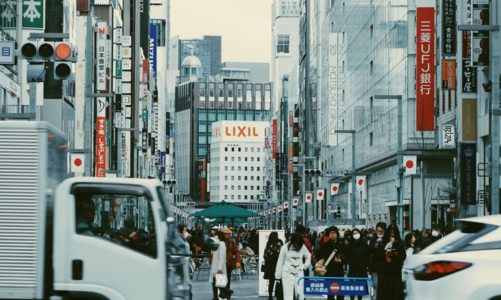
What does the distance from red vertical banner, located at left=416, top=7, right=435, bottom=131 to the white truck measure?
39.9 metres

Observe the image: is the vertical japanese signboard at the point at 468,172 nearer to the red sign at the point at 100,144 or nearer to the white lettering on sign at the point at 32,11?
the white lettering on sign at the point at 32,11

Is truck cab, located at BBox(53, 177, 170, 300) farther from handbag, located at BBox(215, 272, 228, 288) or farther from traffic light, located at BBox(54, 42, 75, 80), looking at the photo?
traffic light, located at BBox(54, 42, 75, 80)

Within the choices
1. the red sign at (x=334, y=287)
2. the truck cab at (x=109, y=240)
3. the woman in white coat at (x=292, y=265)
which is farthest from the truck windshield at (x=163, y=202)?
the woman in white coat at (x=292, y=265)

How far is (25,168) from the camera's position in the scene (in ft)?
43.1

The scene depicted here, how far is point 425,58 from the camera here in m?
53.0

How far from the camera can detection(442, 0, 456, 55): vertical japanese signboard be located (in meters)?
49.6

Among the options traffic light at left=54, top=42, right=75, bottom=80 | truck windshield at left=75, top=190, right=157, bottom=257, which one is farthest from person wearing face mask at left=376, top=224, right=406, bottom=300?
truck windshield at left=75, top=190, right=157, bottom=257

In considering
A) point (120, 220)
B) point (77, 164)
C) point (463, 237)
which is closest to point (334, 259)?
point (120, 220)

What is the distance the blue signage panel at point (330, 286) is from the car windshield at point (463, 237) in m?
7.02

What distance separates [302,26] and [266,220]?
4211 cm

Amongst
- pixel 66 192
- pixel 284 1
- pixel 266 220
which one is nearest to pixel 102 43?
pixel 66 192

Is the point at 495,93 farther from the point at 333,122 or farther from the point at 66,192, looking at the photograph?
the point at 333,122

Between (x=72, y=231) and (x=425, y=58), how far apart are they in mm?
41099

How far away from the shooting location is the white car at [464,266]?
11438 mm
